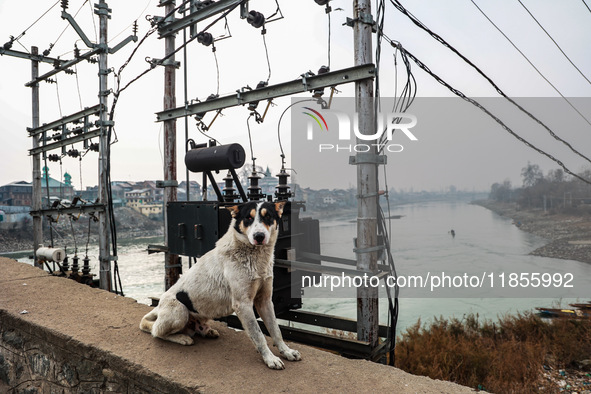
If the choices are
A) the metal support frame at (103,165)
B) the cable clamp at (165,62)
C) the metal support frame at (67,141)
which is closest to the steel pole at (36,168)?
the metal support frame at (67,141)

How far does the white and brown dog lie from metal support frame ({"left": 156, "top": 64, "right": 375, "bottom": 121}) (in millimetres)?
1547

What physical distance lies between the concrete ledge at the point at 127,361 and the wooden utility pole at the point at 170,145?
3.08ft

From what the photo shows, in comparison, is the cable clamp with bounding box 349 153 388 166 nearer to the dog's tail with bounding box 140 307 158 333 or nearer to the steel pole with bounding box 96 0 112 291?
the dog's tail with bounding box 140 307 158 333

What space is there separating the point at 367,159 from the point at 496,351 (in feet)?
18.4

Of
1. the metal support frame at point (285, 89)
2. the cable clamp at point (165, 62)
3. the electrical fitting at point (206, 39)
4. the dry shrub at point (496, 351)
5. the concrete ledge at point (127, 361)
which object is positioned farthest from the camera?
the dry shrub at point (496, 351)

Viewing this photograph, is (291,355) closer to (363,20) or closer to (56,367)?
(56,367)

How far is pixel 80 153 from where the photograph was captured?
26.5 feet

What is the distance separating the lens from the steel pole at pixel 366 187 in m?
3.55

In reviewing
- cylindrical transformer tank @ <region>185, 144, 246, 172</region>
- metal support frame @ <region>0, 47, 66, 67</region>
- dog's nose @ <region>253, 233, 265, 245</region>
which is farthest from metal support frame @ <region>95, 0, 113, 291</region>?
dog's nose @ <region>253, 233, 265, 245</region>

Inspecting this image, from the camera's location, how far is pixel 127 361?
2848 millimetres

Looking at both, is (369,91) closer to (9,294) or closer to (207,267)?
(207,267)

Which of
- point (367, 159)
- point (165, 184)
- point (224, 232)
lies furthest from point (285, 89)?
point (165, 184)

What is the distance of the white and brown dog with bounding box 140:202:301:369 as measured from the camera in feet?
8.73

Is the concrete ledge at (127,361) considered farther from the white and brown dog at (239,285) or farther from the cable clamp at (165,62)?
the cable clamp at (165,62)
